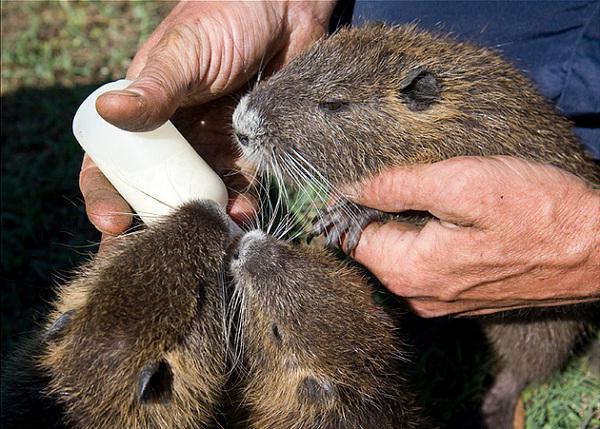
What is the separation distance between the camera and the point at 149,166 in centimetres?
371

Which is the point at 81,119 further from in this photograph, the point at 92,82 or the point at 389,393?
the point at 92,82

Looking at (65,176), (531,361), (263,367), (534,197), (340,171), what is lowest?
(65,176)

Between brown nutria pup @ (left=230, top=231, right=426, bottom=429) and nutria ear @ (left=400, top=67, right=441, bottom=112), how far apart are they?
0.88 metres

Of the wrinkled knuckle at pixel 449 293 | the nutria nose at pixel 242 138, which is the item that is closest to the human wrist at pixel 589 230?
the wrinkled knuckle at pixel 449 293

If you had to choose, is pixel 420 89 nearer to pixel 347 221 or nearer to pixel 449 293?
pixel 347 221

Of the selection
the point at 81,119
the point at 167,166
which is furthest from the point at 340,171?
the point at 81,119

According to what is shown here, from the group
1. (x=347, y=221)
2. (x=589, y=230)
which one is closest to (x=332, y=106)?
(x=347, y=221)

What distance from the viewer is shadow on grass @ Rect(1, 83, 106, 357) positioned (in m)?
5.51

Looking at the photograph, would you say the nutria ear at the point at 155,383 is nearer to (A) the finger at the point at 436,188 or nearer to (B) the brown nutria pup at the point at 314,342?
(B) the brown nutria pup at the point at 314,342

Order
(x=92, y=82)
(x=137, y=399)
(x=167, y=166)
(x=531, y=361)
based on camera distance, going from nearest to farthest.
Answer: (x=137, y=399), (x=167, y=166), (x=531, y=361), (x=92, y=82)

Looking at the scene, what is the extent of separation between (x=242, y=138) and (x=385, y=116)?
0.71m

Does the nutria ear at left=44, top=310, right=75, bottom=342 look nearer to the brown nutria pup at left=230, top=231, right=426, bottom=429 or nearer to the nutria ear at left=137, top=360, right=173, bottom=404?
the nutria ear at left=137, top=360, right=173, bottom=404

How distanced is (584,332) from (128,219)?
2.73 meters

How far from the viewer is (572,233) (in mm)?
3766
